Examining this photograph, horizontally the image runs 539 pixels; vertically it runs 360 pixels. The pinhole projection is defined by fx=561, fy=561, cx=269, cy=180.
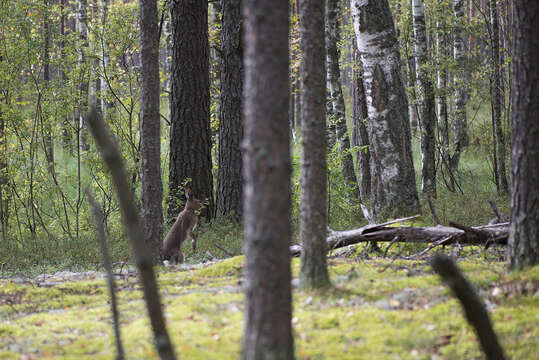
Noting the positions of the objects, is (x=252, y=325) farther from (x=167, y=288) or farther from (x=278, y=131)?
(x=167, y=288)

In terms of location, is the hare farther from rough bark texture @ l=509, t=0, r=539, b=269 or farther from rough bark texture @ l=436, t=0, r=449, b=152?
rough bark texture @ l=436, t=0, r=449, b=152

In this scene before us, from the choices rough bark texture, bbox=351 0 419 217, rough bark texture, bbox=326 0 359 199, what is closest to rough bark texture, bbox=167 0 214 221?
rough bark texture, bbox=326 0 359 199

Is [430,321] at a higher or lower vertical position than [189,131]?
lower

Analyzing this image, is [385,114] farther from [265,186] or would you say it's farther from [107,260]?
[107,260]

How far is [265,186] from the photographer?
3.14m

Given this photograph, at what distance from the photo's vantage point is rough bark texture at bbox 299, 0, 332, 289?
5.36 m

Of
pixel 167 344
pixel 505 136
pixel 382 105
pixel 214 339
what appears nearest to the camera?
pixel 167 344

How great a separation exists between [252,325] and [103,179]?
40.1 feet

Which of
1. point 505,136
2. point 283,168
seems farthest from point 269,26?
point 505,136

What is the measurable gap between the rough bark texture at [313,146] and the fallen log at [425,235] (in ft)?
5.63

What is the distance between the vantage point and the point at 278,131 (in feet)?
10.5

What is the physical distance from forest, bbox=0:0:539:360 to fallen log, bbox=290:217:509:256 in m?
0.03

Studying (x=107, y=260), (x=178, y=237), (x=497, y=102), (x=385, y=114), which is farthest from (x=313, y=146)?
(x=497, y=102)

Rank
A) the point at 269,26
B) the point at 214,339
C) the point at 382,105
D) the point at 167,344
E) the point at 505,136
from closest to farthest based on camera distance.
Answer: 1. the point at 167,344
2. the point at 269,26
3. the point at 214,339
4. the point at 382,105
5. the point at 505,136
